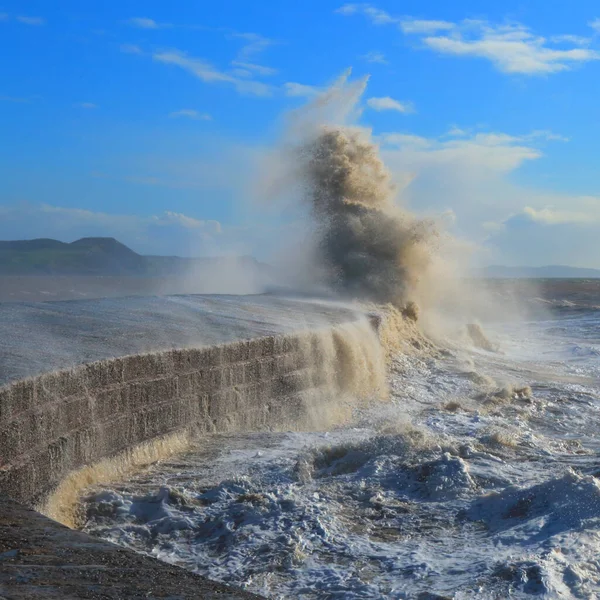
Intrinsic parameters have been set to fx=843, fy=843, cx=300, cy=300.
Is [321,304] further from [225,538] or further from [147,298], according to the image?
[225,538]

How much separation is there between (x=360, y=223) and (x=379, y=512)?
37.7ft

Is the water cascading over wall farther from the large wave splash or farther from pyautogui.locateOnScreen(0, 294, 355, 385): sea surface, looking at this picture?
the large wave splash

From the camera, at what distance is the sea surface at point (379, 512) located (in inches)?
161

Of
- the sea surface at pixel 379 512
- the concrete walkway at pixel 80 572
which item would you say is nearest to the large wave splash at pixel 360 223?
the sea surface at pixel 379 512

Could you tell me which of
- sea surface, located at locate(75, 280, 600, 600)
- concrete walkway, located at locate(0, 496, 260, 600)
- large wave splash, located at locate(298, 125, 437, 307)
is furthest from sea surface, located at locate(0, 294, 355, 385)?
large wave splash, located at locate(298, 125, 437, 307)

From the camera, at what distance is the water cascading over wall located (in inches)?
190

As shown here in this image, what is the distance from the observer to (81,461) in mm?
5355

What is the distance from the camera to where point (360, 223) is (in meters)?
16.2

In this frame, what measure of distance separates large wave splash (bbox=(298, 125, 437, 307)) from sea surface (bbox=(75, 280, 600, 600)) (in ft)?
24.0

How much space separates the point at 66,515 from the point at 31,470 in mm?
346

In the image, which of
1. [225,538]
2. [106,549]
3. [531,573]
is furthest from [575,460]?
[106,549]

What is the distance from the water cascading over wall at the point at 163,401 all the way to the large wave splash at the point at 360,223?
208 inches

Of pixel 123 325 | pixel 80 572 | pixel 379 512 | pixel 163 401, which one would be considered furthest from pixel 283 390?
pixel 80 572

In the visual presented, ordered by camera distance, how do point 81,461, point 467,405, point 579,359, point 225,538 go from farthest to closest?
1. point 579,359
2. point 467,405
3. point 81,461
4. point 225,538
